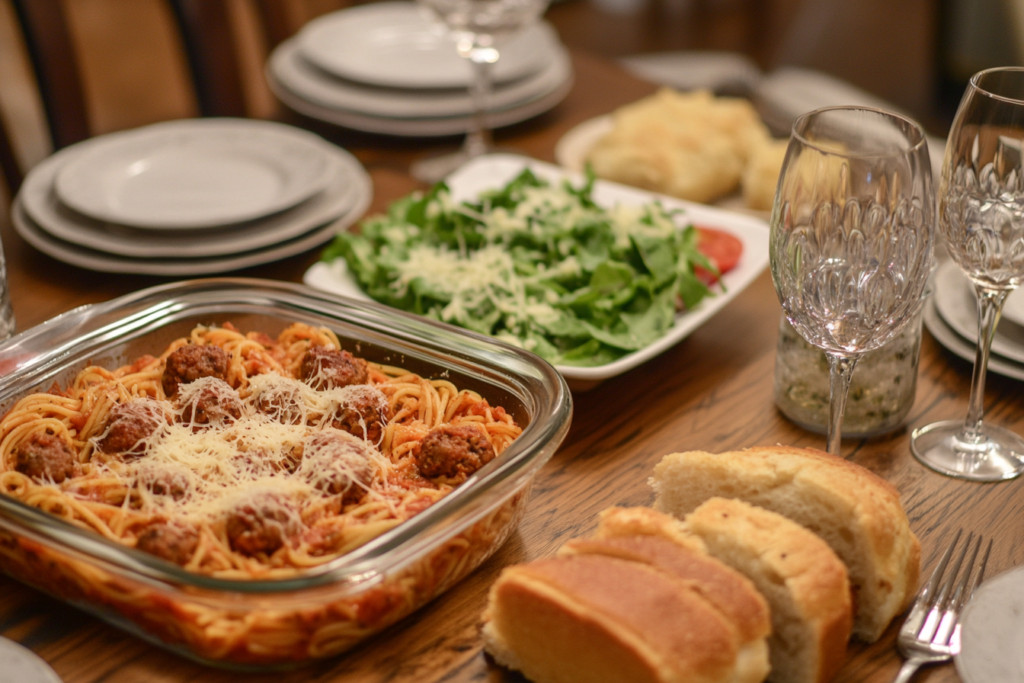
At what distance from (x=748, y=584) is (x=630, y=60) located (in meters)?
4.13

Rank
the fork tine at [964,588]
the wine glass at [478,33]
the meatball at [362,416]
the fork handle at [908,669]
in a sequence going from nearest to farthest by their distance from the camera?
the fork handle at [908,669], the fork tine at [964,588], the meatball at [362,416], the wine glass at [478,33]

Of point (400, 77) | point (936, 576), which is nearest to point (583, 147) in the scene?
point (400, 77)

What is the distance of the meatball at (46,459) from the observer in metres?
1.47

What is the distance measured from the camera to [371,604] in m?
1.27

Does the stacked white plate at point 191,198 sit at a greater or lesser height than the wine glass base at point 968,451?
greater

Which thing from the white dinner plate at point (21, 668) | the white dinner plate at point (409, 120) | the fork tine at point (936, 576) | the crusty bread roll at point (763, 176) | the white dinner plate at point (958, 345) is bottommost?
the white dinner plate at point (958, 345)

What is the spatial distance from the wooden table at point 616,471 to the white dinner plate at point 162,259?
5 centimetres

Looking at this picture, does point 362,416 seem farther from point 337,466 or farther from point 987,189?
point 987,189

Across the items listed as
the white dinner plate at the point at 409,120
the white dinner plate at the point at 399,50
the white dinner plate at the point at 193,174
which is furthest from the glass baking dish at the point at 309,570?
the white dinner plate at the point at 399,50

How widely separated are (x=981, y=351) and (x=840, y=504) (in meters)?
0.57

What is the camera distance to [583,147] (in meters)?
2.91

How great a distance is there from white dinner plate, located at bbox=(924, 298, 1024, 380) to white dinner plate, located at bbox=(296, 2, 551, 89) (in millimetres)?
1502

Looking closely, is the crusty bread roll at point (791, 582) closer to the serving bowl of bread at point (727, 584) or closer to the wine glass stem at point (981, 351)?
the serving bowl of bread at point (727, 584)

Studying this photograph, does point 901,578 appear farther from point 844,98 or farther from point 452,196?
point 844,98
